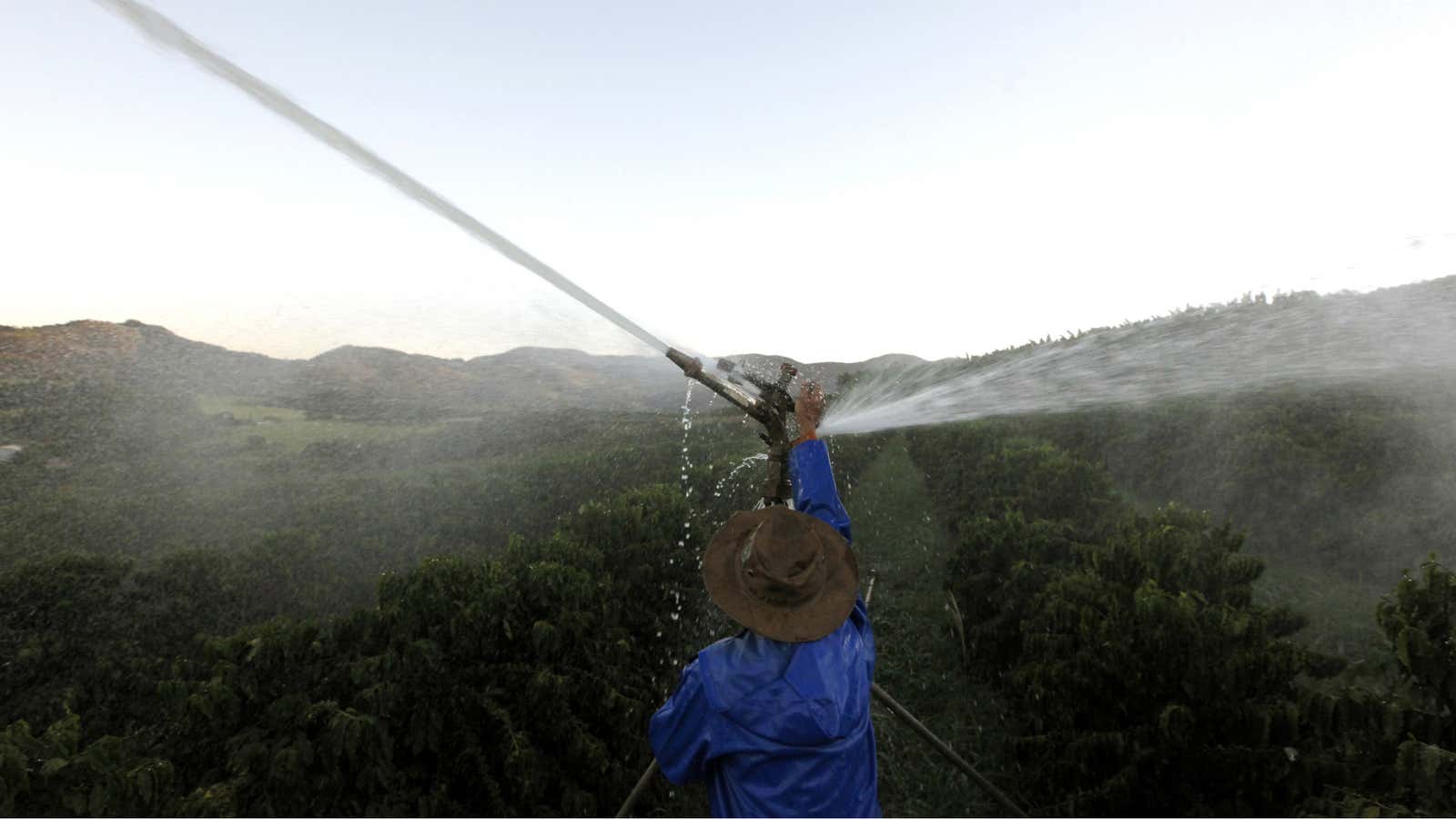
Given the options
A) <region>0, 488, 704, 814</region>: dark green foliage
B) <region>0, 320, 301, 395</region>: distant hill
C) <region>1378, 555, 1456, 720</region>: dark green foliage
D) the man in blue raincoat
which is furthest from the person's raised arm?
<region>0, 320, 301, 395</region>: distant hill

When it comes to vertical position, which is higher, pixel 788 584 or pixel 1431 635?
pixel 788 584

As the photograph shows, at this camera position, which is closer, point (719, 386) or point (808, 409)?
point (808, 409)

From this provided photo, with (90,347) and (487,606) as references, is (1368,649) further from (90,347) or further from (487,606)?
(90,347)

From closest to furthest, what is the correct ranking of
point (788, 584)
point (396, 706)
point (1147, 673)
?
point (788, 584), point (396, 706), point (1147, 673)

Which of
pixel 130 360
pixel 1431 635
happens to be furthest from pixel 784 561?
pixel 130 360

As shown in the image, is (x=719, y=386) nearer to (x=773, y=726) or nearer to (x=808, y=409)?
(x=808, y=409)

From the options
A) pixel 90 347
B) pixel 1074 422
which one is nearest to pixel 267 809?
pixel 90 347

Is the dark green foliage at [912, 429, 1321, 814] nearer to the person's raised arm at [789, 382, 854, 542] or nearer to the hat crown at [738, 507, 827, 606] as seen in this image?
the person's raised arm at [789, 382, 854, 542]
